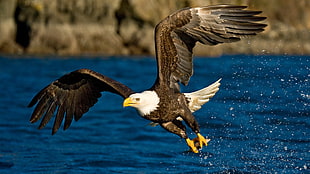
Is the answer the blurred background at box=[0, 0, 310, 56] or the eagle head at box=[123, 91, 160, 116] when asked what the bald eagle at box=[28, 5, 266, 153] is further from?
the blurred background at box=[0, 0, 310, 56]

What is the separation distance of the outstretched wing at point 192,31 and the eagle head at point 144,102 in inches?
12.5

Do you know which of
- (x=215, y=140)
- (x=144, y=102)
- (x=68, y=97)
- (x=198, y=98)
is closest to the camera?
(x=144, y=102)

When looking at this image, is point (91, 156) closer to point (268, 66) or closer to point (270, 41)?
point (268, 66)

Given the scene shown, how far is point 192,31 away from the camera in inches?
266

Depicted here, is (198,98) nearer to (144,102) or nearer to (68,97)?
(144,102)

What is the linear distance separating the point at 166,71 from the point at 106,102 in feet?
28.8

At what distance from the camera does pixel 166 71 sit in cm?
688

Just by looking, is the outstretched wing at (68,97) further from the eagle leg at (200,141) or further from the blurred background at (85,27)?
the blurred background at (85,27)

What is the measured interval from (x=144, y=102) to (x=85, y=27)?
2496 cm

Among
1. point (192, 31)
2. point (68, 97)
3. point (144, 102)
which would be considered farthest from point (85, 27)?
point (144, 102)

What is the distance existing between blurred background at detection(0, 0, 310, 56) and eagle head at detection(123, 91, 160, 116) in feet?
75.4

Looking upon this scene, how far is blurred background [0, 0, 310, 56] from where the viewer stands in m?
30.0

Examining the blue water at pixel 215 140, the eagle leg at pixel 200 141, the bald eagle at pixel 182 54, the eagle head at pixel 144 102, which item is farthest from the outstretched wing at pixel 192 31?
the blue water at pixel 215 140

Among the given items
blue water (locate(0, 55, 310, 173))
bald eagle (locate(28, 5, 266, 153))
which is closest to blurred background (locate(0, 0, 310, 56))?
blue water (locate(0, 55, 310, 173))
